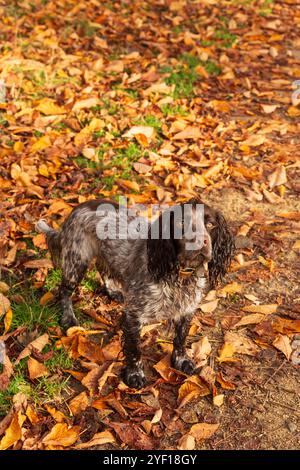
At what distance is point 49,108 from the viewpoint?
7.85 m

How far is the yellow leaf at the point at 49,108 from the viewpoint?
7.82 meters

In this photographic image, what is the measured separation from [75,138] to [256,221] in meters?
2.56

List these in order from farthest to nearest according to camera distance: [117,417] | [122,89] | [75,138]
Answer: [122,89], [75,138], [117,417]

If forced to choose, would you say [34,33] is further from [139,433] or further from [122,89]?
[139,433]

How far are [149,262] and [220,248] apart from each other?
52cm

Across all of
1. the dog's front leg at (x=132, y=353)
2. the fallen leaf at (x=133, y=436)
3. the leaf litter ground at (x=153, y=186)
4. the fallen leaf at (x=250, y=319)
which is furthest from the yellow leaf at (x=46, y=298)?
the fallen leaf at (x=250, y=319)

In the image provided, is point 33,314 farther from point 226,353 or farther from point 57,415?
point 226,353

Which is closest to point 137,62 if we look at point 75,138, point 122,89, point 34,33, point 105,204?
point 122,89

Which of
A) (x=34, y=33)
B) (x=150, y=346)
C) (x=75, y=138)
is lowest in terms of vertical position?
(x=150, y=346)

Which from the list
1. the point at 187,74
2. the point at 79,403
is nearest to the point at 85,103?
the point at 187,74

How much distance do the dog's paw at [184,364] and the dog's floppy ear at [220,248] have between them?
2.92 feet

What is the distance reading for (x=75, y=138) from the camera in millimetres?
7430

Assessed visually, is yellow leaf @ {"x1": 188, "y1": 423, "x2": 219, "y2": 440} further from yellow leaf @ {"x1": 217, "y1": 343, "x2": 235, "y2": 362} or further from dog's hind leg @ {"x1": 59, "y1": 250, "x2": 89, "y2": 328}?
dog's hind leg @ {"x1": 59, "y1": 250, "x2": 89, "y2": 328}

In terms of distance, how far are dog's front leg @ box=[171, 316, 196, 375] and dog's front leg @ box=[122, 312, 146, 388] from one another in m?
0.32
